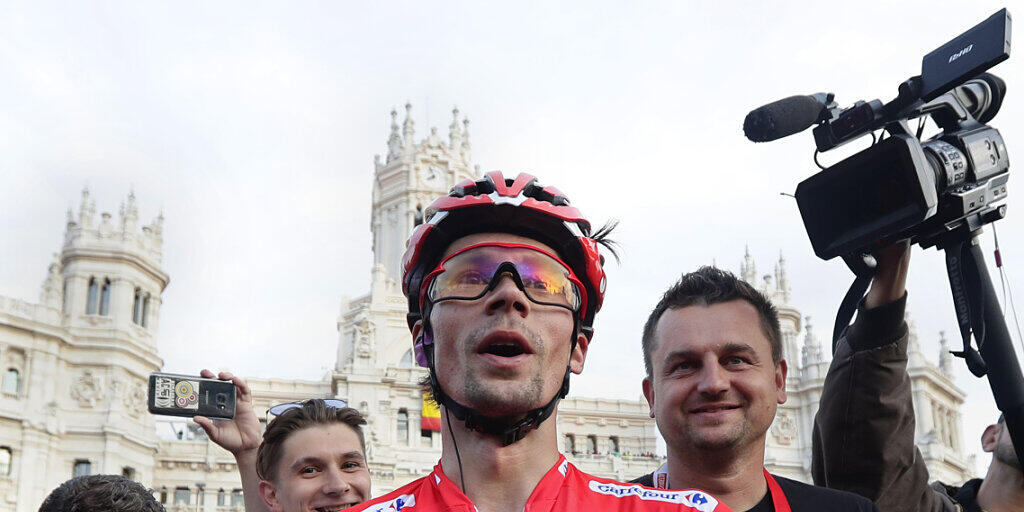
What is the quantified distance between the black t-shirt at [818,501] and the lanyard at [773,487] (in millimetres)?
30

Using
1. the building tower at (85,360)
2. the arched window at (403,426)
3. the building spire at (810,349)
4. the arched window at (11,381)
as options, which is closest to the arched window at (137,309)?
the building tower at (85,360)

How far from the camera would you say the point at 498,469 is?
10.2 ft

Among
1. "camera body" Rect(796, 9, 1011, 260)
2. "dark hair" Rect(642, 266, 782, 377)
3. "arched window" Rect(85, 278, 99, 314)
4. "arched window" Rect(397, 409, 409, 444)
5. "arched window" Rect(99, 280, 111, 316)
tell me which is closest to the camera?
"camera body" Rect(796, 9, 1011, 260)

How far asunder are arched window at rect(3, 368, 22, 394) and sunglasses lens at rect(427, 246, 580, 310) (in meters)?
44.0

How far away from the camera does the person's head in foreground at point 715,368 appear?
4199 millimetres

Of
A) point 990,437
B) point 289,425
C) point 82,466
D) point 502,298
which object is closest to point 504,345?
point 502,298

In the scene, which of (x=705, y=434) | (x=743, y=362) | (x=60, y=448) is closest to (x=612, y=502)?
(x=705, y=434)

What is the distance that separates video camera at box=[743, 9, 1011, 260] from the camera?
434cm

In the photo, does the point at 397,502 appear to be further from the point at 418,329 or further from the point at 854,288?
the point at 854,288

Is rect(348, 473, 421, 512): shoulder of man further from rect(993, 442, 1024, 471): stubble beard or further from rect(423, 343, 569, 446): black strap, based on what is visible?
rect(993, 442, 1024, 471): stubble beard

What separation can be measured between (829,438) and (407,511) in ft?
7.61

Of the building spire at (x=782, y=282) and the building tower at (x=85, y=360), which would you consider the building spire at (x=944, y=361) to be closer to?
the building spire at (x=782, y=282)

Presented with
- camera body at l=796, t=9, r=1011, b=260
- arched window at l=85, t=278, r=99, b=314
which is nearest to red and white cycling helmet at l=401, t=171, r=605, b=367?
camera body at l=796, t=9, r=1011, b=260

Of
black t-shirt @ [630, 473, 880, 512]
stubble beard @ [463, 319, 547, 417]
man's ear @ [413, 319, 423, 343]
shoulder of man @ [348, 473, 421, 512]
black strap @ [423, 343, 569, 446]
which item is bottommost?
black t-shirt @ [630, 473, 880, 512]
